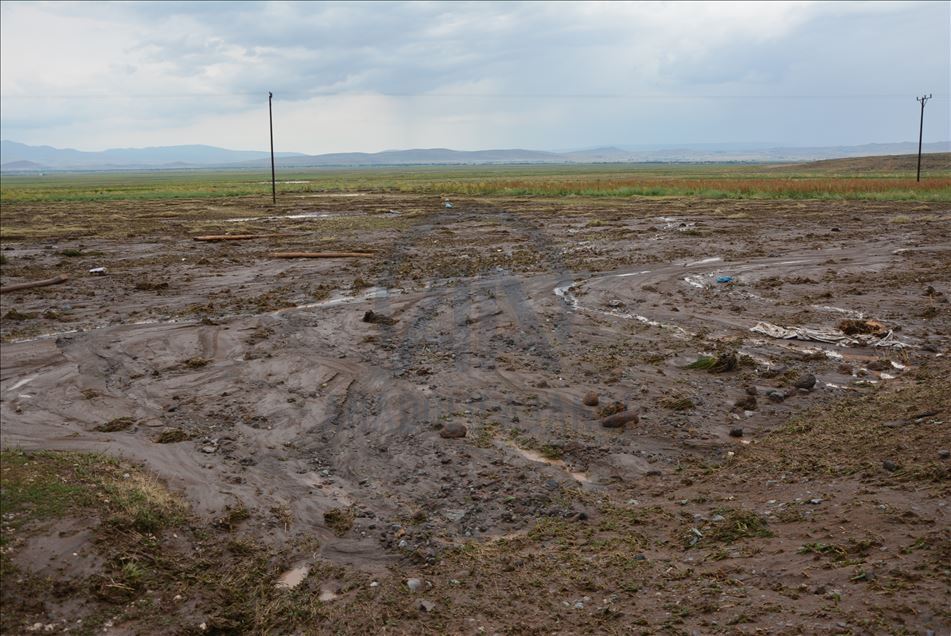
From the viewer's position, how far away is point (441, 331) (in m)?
11.6

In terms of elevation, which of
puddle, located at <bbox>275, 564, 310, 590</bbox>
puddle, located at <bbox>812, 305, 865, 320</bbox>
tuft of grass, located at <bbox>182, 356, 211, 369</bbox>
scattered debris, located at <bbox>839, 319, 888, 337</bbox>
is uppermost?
puddle, located at <bbox>812, 305, 865, 320</bbox>

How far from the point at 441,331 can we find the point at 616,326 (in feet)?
9.39

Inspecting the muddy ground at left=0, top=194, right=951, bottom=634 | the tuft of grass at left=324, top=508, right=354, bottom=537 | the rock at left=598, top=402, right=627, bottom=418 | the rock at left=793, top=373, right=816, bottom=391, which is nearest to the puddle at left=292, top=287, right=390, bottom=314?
the muddy ground at left=0, top=194, right=951, bottom=634

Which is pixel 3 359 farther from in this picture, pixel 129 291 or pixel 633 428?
pixel 633 428

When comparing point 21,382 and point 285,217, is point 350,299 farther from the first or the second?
point 285,217

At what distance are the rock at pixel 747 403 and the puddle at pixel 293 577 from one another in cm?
534

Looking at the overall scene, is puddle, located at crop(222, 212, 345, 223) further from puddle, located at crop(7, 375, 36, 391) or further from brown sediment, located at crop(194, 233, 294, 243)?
puddle, located at crop(7, 375, 36, 391)

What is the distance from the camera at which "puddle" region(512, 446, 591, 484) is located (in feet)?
21.8

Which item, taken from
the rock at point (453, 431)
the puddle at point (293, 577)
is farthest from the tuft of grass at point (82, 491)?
the rock at point (453, 431)

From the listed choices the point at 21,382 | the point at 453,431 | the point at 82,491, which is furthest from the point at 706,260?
the point at 82,491

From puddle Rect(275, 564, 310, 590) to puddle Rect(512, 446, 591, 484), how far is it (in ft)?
8.39

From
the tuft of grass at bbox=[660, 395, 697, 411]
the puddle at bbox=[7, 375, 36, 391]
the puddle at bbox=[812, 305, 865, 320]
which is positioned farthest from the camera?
the puddle at bbox=[812, 305, 865, 320]

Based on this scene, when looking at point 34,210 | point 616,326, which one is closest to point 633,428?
point 616,326

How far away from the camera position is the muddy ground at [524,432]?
457cm
